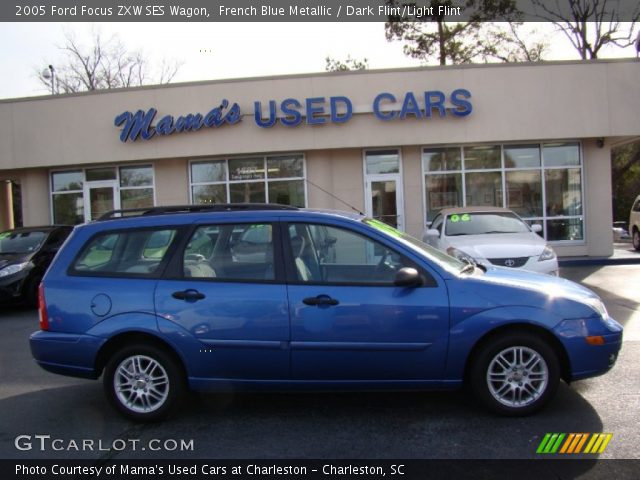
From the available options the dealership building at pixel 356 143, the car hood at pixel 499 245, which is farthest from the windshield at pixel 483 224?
the dealership building at pixel 356 143

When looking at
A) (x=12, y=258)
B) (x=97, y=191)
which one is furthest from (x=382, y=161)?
(x=12, y=258)

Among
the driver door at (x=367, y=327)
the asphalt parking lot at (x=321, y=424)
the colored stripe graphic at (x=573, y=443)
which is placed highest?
the driver door at (x=367, y=327)

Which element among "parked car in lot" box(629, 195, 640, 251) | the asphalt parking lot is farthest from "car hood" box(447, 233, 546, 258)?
"parked car in lot" box(629, 195, 640, 251)

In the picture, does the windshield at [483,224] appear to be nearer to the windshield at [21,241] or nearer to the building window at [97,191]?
the windshield at [21,241]

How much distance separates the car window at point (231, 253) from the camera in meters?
4.39

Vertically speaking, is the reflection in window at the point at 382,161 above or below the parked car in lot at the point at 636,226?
above

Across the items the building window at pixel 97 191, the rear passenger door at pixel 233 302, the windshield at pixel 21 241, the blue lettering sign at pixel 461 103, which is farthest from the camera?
the building window at pixel 97 191

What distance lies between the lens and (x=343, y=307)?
4184 mm

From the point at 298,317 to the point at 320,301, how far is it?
203 mm

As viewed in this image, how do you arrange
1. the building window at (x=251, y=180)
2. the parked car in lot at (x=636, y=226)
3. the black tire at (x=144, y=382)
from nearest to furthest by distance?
1. the black tire at (x=144, y=382)
2. the building window at (x=251, y=180)
3. the parked car in lot at (x=636, y=226)

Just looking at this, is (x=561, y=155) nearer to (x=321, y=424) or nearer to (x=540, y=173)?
(x=540, y=173)

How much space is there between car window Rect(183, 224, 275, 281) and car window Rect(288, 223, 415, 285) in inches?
8.7

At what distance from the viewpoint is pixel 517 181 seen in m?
15.3

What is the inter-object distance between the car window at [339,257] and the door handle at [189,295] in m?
0.77
